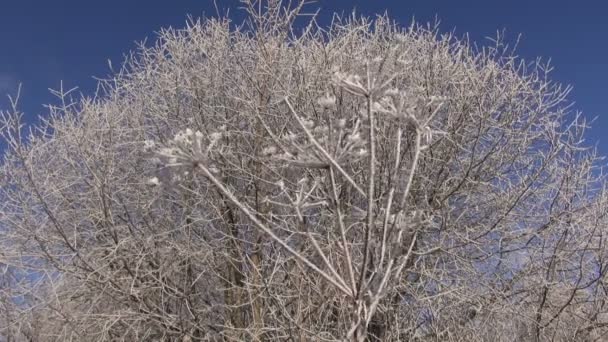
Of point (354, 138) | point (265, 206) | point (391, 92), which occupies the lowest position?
point (265, 206)

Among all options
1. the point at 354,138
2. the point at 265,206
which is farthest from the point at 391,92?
the point at 265,206

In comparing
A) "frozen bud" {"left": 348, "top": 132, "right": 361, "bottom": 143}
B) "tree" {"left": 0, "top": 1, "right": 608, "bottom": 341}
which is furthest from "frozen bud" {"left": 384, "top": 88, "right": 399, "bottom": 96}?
"tree" {"left": 0, "top": 1, "right": 608, "bottom": 341}

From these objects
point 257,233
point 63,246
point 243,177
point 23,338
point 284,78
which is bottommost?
point 23,338

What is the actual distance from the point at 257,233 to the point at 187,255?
88cm

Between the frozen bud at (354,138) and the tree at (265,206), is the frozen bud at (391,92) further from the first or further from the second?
the tree at (265,206)

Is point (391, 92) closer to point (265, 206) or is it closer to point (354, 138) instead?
point (354, 138)

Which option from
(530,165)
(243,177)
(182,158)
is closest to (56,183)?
(243,177)

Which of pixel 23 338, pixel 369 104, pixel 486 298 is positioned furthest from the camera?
pixel 23 338

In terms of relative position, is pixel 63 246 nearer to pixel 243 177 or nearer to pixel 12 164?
pixel 12 164

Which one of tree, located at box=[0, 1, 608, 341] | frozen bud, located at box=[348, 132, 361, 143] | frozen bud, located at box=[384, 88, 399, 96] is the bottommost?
tree, located at box=[0, 1, 608, 341]

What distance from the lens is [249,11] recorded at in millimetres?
7758

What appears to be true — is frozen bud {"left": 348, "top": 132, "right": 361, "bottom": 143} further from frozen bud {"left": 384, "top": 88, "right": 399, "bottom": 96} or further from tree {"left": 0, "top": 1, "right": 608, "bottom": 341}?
tree {"left": 0, "top": 1, "right": 608, "bottom": 341}

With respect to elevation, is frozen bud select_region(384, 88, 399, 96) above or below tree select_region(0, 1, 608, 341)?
above

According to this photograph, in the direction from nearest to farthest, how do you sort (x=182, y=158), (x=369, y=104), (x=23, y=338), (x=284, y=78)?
(x=182, y=158) < (x=369, y=104) < (x=284, y=78) < (x=23, y=338)
